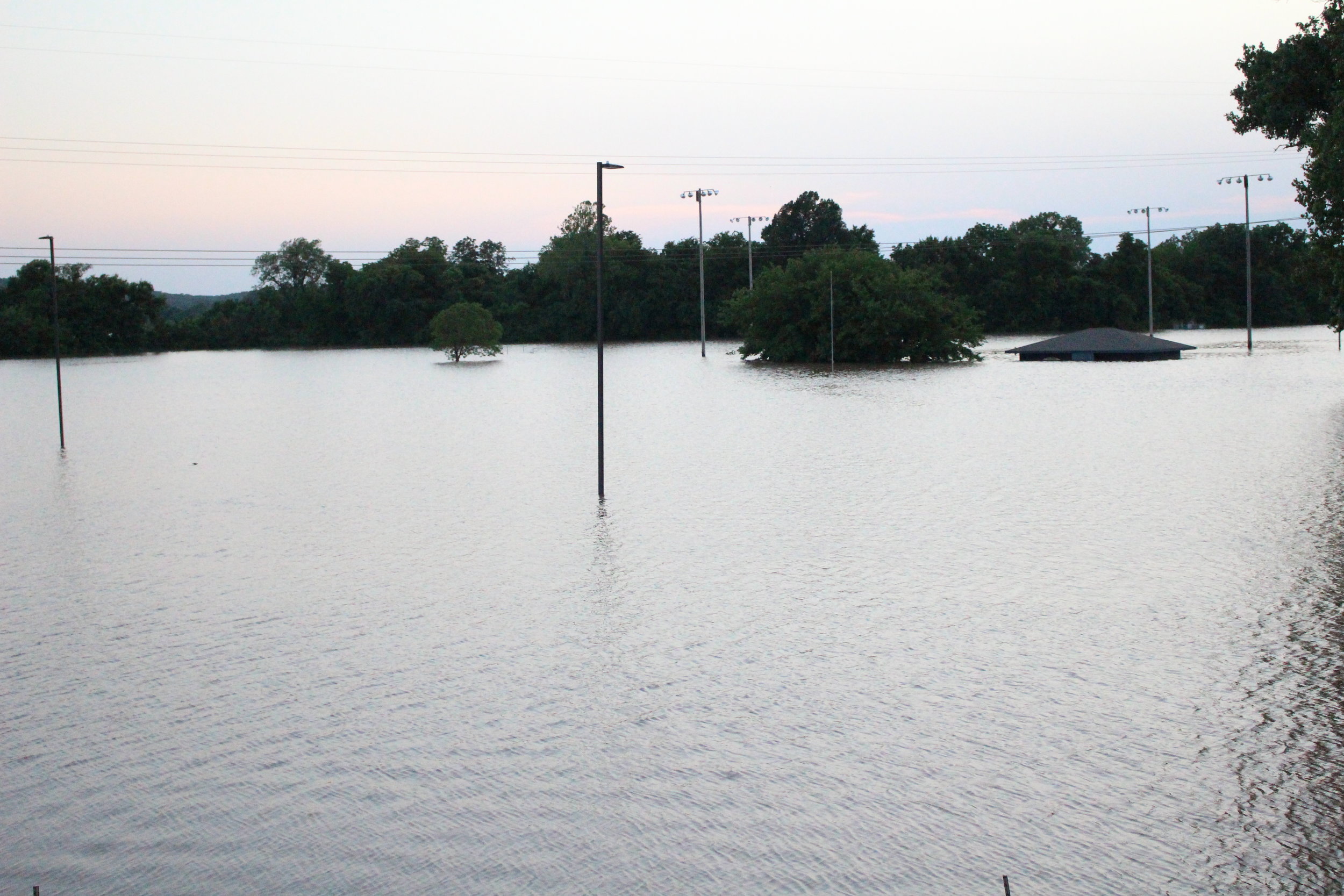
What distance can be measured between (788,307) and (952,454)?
1935 inches

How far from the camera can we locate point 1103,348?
213 ft

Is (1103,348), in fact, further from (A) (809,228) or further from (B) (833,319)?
(A) (809,228)

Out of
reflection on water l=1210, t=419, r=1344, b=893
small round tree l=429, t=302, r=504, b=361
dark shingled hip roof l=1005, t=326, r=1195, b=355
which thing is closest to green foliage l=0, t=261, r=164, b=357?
small round tree l=429, t=302, r=504, b=361

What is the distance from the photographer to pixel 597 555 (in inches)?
604

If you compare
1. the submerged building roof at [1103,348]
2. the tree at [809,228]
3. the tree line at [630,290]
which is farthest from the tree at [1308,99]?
the tree at [809,228]

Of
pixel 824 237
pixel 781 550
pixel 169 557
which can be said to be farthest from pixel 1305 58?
pixel 824 237

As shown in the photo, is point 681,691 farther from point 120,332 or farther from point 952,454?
point 120,332

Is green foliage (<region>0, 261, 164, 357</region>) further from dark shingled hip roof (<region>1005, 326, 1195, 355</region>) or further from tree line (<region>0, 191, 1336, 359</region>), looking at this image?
dark shingled hip roof (<region>1005, 326, 1195, 355</region>)

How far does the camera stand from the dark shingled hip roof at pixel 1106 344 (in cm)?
6412

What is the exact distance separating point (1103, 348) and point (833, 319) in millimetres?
13886

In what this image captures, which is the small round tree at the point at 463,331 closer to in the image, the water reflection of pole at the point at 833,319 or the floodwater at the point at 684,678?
the water reflection of pole at the point at 833,319

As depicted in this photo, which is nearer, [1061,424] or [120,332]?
[1061,424]

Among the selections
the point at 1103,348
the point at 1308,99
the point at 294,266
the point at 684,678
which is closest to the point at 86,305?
the point at 294,266

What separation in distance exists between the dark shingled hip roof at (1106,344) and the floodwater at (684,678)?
41.6m
